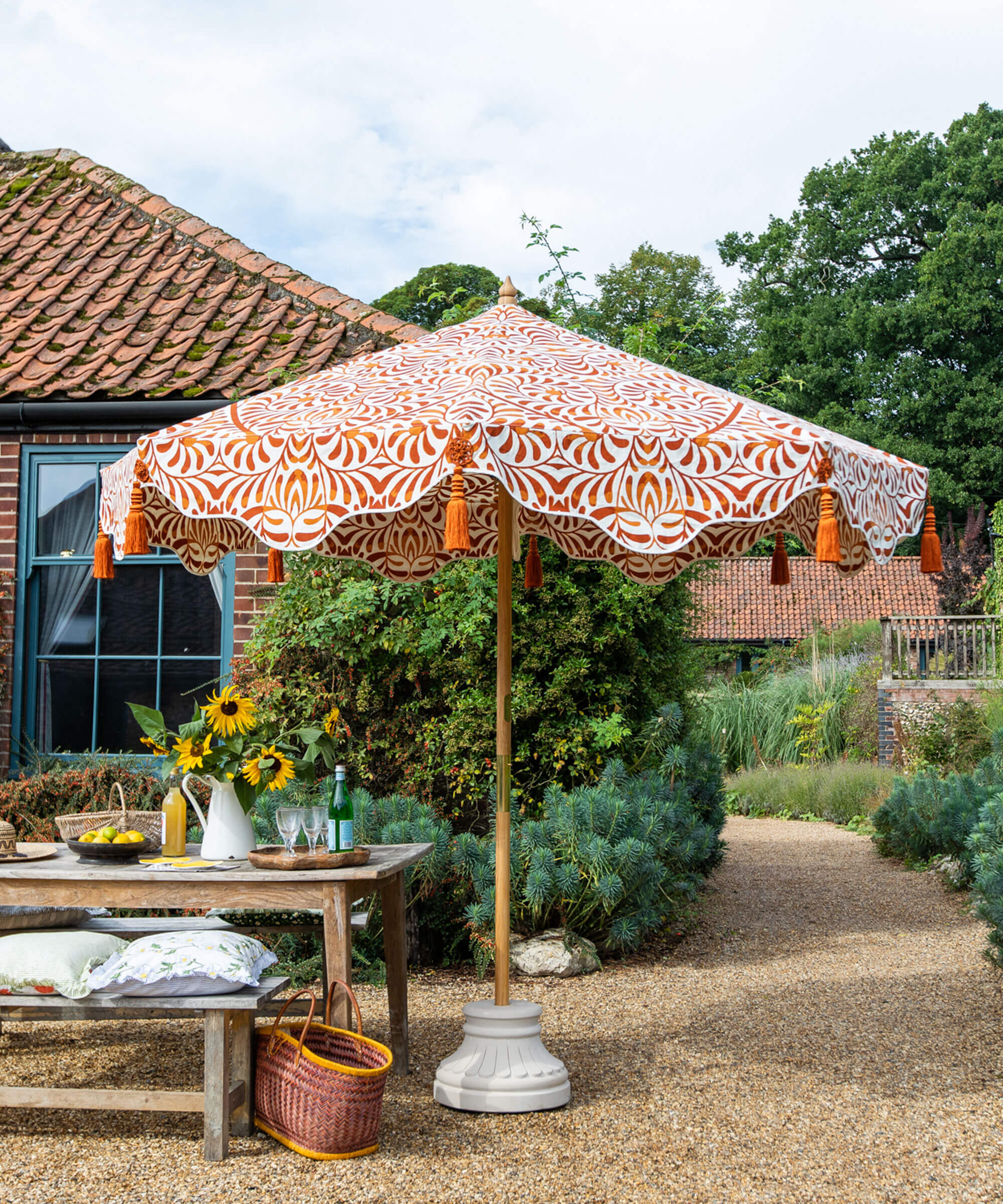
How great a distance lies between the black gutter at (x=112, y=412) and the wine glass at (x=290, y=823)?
4.04m

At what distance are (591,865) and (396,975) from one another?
182cm

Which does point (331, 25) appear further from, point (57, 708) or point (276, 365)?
point (57, 708)

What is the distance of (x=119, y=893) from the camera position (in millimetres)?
3564

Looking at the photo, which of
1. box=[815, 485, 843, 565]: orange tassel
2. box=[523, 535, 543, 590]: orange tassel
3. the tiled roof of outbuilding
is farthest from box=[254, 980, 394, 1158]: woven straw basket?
Result: the tiled roof of outbuilding

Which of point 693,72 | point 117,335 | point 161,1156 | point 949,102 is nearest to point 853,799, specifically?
point 693,72

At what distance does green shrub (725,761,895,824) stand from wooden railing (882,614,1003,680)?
3435 millimetres

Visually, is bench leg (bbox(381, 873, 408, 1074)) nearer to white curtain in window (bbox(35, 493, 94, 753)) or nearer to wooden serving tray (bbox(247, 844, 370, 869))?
wooden serving tray (bbox(247, 844, 370, 869))

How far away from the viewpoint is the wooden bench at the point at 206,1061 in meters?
3.42

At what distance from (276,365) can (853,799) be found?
8533 millimetres

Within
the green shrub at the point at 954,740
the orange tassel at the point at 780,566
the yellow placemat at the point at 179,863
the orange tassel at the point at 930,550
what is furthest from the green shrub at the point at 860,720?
the yellow placemat at the point at 179,863

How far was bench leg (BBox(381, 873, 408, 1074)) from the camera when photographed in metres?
4.20

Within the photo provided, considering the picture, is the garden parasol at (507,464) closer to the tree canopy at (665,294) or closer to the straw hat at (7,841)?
the straw hat at (7,841)

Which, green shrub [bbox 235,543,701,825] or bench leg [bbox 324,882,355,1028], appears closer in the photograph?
bench leg [bbox 324,882,355,1028]

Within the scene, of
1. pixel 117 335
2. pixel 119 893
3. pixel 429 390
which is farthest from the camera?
pixel 117 335
